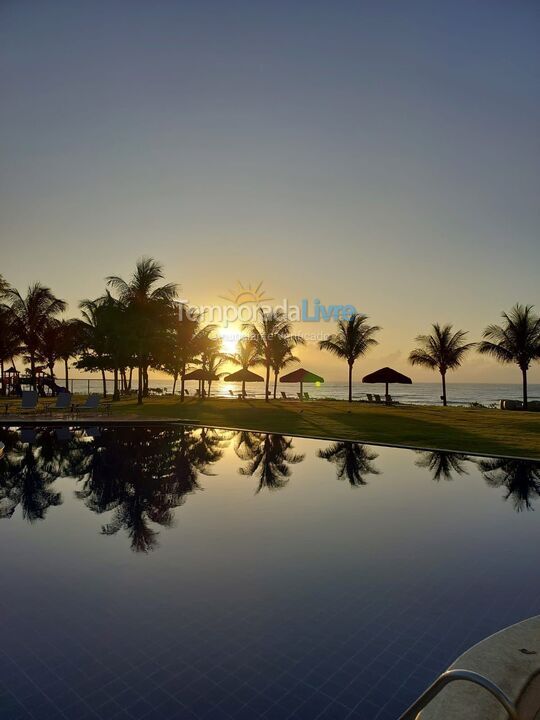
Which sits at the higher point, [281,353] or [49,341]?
[49,341]

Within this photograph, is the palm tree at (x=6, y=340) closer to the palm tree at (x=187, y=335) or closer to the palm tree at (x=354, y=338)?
the palm tree at (x=187, y=335)

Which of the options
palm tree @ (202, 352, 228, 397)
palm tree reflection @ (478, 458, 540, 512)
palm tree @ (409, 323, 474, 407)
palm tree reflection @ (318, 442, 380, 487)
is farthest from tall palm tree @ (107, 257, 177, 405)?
palm tree reflection @ (478, 458, 540, 512)

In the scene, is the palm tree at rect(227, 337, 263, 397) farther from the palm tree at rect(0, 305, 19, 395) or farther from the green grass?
the palm tree at rect(0, 305, 19, 395)

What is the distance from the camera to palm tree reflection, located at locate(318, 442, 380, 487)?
965 cm

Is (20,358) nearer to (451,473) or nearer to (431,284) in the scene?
(431,284)

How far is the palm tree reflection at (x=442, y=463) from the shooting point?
386 inches

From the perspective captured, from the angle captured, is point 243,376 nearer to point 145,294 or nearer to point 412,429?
point 145,294

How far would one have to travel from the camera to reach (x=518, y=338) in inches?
1151

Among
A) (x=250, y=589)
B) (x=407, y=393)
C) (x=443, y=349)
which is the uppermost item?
(x=443, y=349)

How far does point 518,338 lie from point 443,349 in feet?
17.4

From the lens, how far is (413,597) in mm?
4062

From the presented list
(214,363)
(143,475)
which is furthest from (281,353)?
(143,475)

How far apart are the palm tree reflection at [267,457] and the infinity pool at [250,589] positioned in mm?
231

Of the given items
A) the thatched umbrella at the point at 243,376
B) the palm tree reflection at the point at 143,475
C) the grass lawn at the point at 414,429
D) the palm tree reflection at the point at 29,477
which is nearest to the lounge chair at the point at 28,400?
the grass lawn at the point at 414,429
